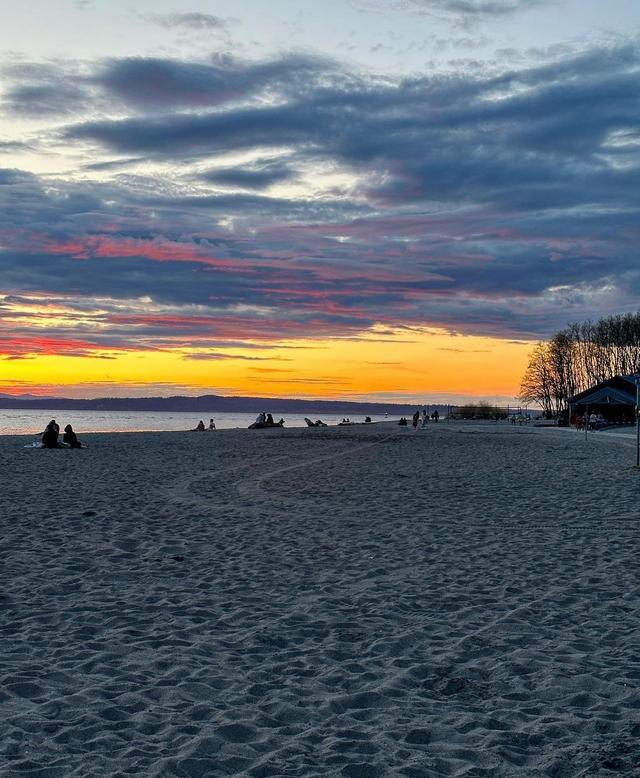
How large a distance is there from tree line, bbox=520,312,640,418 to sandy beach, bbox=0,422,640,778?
9996cm

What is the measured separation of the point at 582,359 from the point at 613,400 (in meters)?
47.9

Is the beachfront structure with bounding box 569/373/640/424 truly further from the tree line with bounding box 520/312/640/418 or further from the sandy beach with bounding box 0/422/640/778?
the sandy beach with bounding box 0/422/640/778

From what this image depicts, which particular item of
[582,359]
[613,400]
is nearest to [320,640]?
[613,400]

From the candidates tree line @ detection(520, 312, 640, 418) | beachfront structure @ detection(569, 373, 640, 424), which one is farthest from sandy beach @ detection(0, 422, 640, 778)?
tree line @ detection(520, 312, 640, 418)

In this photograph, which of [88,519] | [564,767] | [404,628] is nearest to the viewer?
[564,767]

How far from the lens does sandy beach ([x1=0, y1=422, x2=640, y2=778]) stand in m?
4.96

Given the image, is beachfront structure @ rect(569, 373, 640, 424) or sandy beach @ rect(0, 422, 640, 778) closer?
sandy beach @ rect(0, 422, 640, 778)

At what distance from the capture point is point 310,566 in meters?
10.6

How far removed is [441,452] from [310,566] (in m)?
25.3

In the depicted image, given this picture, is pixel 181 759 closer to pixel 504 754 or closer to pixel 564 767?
pixel 504 754

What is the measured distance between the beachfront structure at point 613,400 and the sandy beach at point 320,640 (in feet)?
207

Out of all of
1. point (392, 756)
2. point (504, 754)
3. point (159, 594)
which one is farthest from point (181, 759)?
point (159, 594)

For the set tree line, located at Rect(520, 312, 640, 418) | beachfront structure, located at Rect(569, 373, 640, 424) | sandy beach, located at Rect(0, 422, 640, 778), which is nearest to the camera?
sandy beach, located at Rect(0, 422, 640, 778)

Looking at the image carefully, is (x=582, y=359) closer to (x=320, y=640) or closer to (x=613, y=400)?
(x=613, y=400)
